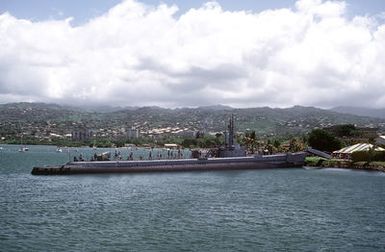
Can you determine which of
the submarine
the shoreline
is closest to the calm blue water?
the submarine

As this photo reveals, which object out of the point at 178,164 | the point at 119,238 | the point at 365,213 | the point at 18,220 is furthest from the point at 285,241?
the point at 178,164

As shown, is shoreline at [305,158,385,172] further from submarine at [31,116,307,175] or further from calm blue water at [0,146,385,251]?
calm blue water at [0,146,385,251]

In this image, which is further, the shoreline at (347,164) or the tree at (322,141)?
the tree at (322,141)

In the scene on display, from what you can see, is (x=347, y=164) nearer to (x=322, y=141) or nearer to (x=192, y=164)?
(x=322, y=141)

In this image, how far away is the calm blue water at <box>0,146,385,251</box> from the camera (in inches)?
1845

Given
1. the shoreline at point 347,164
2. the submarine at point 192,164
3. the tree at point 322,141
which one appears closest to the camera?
the submarine at point 192,164

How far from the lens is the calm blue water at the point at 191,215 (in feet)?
154

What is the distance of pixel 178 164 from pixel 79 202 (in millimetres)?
59099

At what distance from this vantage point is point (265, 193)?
271 feet

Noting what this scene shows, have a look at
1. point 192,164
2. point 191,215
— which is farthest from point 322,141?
point 191,215

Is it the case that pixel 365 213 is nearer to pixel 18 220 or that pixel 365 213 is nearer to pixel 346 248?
pixel 346 248

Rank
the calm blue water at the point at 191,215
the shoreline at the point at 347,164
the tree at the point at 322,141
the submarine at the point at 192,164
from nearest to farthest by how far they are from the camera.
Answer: the calm blue water at the point at 191,215
the submarine at the point at 192,164
the shoreline at the point at 347,164
the tree at the point at 322,141

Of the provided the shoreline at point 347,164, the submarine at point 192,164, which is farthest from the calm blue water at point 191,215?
the shoreline at point 347,164

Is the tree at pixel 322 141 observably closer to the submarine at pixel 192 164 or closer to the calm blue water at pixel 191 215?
the submarine at pixel 192 164
